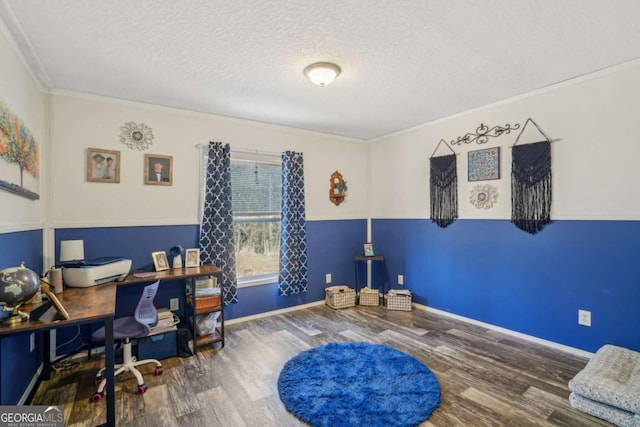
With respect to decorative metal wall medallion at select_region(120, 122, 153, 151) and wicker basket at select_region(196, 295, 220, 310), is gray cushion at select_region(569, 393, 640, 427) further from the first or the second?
decorative metal wall medallion at select_region(120, 122, 153, 151)

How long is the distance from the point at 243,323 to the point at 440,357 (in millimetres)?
2143

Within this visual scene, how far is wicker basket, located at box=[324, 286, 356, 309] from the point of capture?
4098 mm

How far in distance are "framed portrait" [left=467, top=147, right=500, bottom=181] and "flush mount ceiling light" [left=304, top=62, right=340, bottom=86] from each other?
192 centimetres

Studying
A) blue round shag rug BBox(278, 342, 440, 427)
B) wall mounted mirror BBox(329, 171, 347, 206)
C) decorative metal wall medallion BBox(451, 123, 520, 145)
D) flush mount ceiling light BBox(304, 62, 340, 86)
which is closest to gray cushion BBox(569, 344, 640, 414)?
blue round shag rug BBox(278, 342, 440, 427)

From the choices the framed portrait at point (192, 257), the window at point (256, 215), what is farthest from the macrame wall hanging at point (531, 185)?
the framed portrait at point (192, 257)

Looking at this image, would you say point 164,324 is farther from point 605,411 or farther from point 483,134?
point 483,134

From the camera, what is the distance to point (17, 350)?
6.44ft

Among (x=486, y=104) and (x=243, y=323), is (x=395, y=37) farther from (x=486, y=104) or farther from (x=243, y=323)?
(x=243, y=323)

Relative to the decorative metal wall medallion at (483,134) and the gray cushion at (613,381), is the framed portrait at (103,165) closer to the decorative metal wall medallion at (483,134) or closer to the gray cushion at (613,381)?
the decorative metal wall medallion at (483,134)

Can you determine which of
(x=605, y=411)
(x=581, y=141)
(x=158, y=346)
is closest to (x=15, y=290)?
(x=158, y=346)

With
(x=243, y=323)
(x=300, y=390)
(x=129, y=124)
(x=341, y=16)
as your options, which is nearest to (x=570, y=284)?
(x=300, y=390)

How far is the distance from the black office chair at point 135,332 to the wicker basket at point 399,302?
2.69 meters

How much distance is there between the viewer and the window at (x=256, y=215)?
147 inches

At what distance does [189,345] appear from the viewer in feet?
9.68
